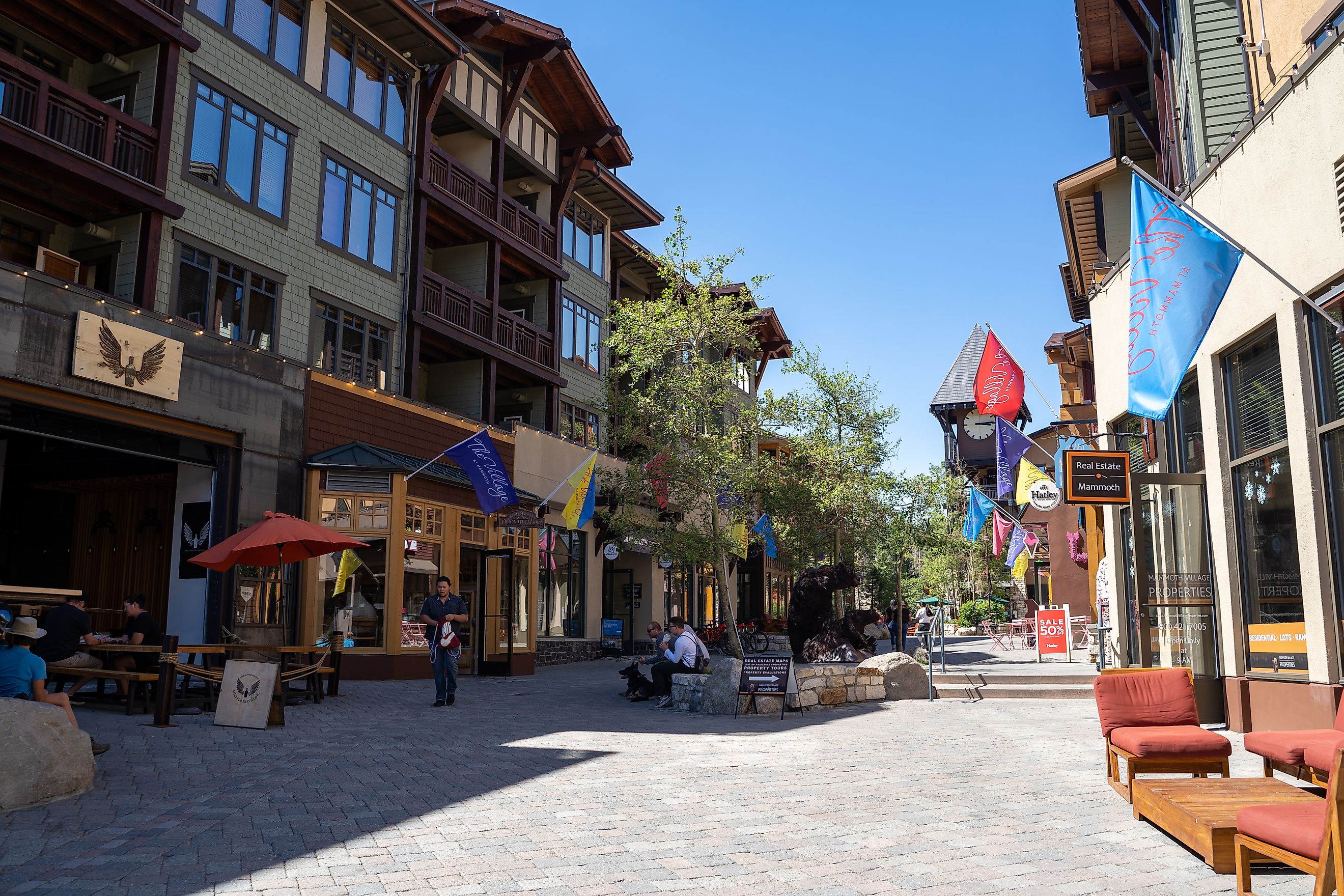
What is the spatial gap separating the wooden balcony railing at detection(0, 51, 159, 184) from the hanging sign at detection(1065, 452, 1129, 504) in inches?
577

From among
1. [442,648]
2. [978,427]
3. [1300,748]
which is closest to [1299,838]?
[1300,748]

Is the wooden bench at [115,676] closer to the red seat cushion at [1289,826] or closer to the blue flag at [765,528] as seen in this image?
the red seat cushion at [1289,826]

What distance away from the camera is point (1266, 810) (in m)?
5.07

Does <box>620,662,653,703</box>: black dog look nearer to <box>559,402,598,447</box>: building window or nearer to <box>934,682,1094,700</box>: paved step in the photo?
<box>934,682,1094,700</box>: paved step

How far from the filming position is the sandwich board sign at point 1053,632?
24.0 metres

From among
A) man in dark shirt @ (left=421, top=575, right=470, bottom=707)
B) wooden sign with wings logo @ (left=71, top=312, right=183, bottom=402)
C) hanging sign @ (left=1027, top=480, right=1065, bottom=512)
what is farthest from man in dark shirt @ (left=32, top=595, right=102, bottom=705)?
hanging sign @ (left=1027, top=480, right=1065, bottom=512)

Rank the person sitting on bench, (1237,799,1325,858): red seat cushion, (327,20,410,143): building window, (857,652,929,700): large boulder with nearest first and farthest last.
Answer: (1237,799,1325,858): red seat cushion, the person sitting on bench, (857,652,929,700): large boulder, (327,20,410,143): building window

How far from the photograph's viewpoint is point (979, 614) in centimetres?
5122

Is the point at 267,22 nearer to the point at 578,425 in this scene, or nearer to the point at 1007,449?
the point at 578,425

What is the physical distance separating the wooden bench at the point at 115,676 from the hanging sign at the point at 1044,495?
1826 cm

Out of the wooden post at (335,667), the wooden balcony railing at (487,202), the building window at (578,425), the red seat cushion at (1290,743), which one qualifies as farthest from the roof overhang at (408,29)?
the red seat cushion at (1290,743)

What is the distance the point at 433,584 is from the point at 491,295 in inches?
312

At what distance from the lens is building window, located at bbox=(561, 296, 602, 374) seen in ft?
99.8

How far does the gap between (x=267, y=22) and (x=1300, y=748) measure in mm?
19971
